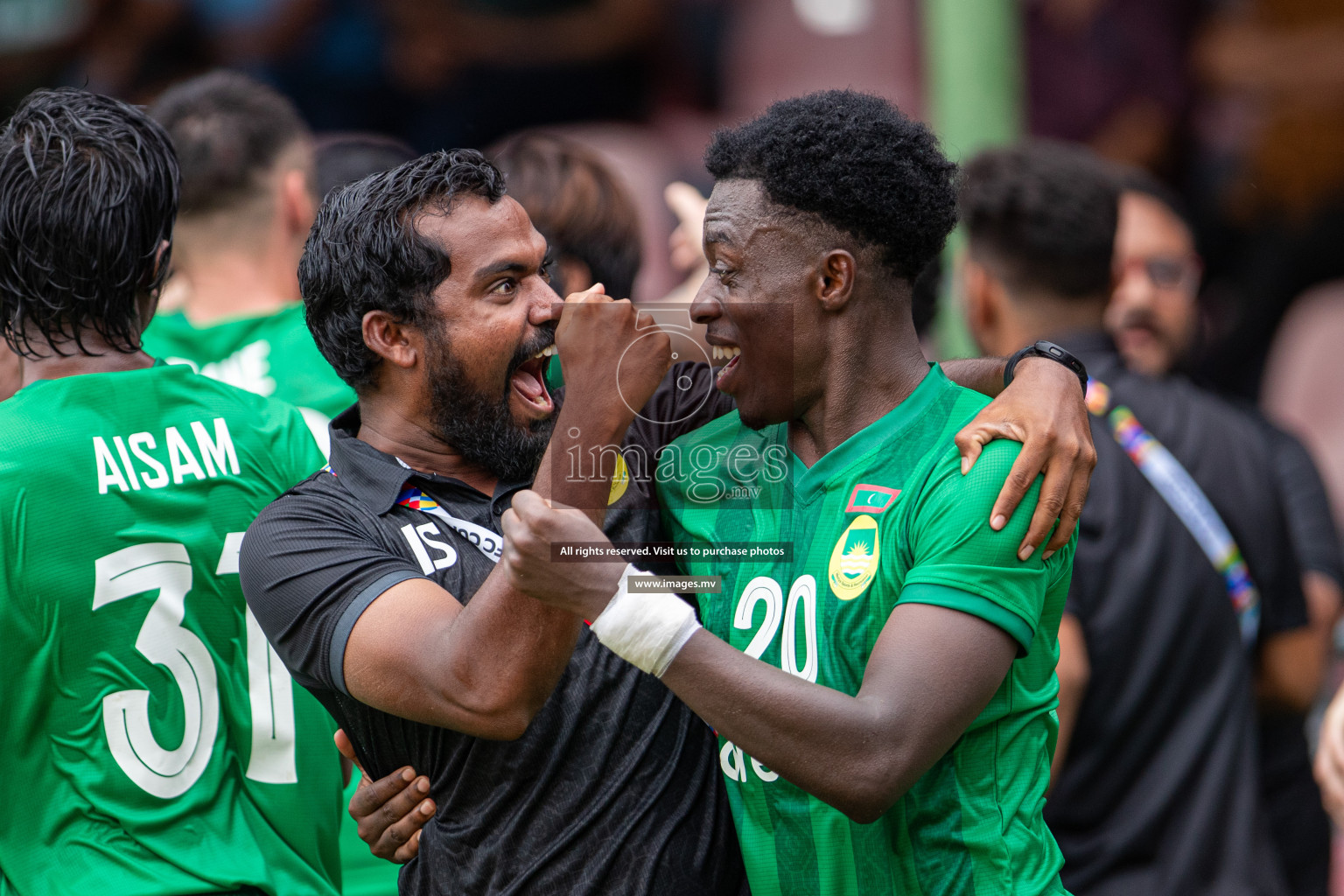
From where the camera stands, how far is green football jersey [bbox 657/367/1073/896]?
220 centimetres

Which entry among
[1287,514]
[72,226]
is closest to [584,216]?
[72,226]

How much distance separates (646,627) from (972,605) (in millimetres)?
492

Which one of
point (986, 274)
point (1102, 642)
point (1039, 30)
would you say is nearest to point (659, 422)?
point (1102, 642)

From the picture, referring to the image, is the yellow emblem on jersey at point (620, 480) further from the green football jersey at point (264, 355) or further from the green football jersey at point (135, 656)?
the green football jersey at point (264, 355)

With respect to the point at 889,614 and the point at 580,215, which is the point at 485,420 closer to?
the point at 889,614

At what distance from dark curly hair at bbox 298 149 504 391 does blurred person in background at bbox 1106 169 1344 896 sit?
7.43ft

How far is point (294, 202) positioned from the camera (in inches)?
170

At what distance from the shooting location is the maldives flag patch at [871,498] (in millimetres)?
2324

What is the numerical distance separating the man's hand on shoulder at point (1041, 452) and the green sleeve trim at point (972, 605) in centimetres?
10

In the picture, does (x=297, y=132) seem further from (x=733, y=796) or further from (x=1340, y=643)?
(x=1340, y=643)

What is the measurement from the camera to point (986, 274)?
13.6 ft

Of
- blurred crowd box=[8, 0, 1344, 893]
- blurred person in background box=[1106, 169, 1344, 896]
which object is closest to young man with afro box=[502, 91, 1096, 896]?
blurred person in background box=[1106, 169, 1344, 896]

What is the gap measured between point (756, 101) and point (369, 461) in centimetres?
480

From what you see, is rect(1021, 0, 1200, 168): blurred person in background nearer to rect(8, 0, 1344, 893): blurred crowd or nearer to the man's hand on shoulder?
rect(8, 0, 1344, 893): blurred crowd
